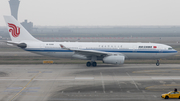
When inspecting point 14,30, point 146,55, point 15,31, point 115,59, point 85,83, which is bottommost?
point 85,83

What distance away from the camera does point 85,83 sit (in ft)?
94.1

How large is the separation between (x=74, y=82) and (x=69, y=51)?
13049 mm

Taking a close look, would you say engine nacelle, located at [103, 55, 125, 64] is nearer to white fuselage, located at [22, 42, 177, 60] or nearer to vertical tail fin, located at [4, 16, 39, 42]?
white fuselage, located at [22, 42, 177, 60]

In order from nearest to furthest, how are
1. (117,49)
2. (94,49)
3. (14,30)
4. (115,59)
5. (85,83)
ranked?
(85,83) → (115,59) → (117,49) → (94,49) → (14,30)

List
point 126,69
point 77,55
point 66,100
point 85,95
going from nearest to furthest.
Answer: point 66,100 → point 85,95 → point 126,69 → point 77,55

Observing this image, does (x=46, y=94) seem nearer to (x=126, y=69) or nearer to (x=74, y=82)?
(x=74, y=82)

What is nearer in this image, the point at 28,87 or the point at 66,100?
the point at 66,100

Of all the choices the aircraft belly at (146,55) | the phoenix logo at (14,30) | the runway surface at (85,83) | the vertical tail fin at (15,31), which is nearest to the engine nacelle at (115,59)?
the runway surface at (85,83)

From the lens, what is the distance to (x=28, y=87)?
2678cm

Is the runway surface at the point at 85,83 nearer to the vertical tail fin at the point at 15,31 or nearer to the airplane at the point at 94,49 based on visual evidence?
the airplane at the point at 94,49

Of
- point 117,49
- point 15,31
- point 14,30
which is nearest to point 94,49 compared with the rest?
point 117,49

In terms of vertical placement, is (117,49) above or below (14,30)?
below

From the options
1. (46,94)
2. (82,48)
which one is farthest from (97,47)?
(46,94)

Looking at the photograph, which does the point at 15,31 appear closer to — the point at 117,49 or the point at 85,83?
the point at 117,49
